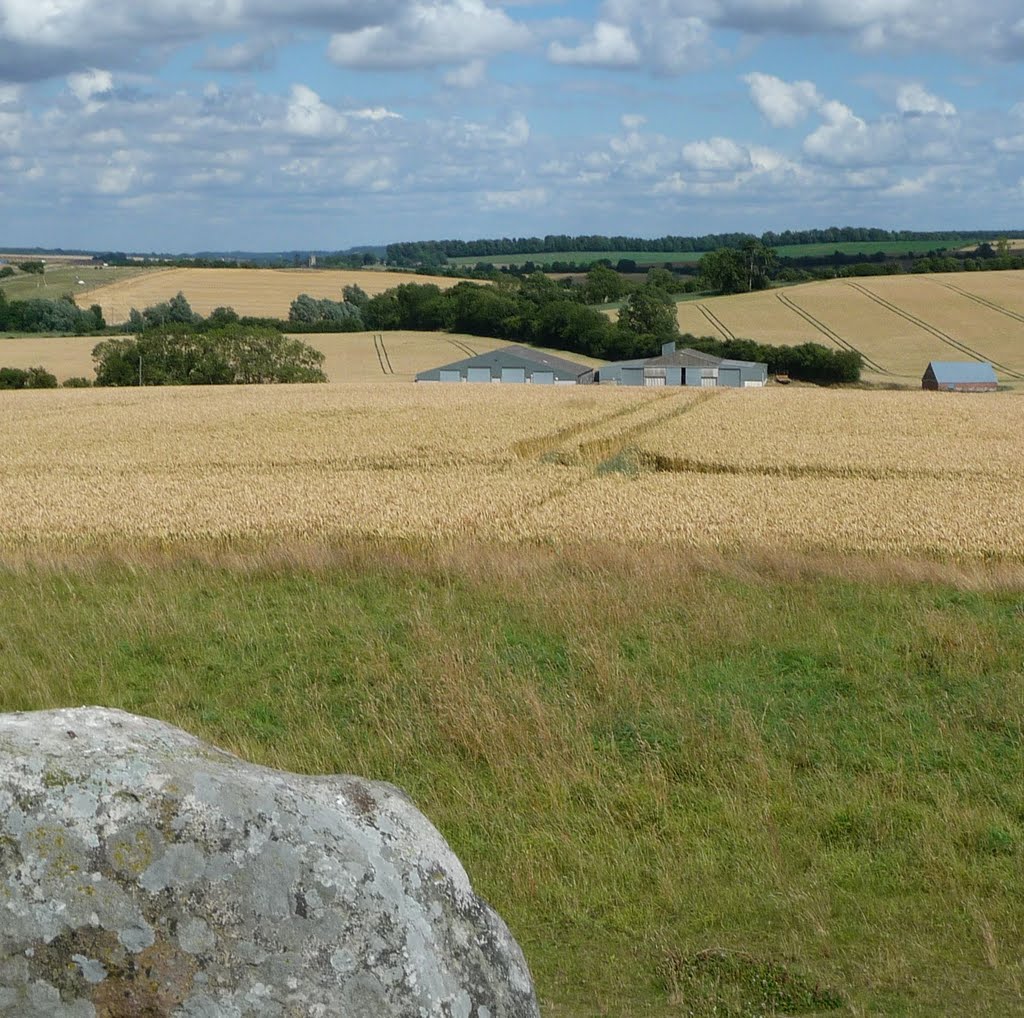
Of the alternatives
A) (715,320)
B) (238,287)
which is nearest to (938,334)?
(715,320)

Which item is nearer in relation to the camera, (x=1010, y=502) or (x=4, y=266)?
(x=1010, y=502)

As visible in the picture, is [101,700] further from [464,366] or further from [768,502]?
[464,366]

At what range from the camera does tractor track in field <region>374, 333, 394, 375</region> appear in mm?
99812

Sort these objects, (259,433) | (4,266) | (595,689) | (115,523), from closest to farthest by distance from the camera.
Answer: (595,689)
(115,523)
(259,433)
(4,266)

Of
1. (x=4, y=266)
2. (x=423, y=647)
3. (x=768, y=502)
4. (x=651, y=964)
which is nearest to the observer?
(x=651, y=964)

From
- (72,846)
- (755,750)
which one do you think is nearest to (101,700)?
(755,750)

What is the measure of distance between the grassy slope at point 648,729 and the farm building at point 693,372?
78260 mm

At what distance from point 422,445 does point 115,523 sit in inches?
492

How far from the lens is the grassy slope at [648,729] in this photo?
6.66 m

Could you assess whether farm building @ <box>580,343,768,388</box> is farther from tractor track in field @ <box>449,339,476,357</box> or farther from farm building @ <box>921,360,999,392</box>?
tractor track in field @ <box>449,339,476,357</box>

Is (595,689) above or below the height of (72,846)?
below

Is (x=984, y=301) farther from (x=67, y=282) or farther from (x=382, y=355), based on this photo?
(x=67, y=282)

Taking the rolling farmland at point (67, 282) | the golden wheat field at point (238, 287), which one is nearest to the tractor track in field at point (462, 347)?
the golden wheat field at point (238, 287)

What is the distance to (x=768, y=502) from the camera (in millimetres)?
21219
